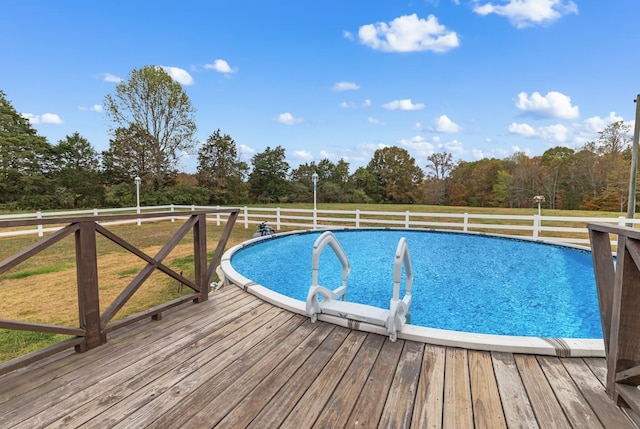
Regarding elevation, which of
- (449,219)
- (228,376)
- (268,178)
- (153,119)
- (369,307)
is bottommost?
(449,219)

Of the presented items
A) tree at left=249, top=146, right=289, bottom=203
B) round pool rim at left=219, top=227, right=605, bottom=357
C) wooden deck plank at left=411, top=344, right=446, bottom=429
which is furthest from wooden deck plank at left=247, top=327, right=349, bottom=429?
tree at left=249, top=146, right=289, bottom=203

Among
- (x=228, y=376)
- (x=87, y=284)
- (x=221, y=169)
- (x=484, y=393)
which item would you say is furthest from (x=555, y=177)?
(x=87, y=284)

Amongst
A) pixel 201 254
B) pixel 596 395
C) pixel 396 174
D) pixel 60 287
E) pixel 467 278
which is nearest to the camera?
pixel 596 395

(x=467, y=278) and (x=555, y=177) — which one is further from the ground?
(x=555, y=177)

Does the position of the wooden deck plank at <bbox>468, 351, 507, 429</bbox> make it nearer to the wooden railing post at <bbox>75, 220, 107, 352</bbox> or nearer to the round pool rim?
the round pool rim

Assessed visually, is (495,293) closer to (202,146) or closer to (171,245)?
(171,245)

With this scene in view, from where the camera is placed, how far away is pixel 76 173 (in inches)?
789

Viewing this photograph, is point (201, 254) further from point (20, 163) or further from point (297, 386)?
point (20, 163)

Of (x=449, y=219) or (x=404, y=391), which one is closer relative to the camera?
(x=404, y=391)

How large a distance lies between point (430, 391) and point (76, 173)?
25104 mm

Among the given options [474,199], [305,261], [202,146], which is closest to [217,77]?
[202,146]

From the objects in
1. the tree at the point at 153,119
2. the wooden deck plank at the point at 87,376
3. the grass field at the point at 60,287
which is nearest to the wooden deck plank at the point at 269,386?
the wooden deck plank at the point at 87,376

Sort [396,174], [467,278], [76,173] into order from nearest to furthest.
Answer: [467,278] < [76,173] < [396,174]

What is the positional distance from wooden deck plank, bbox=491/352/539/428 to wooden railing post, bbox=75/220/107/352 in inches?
108
